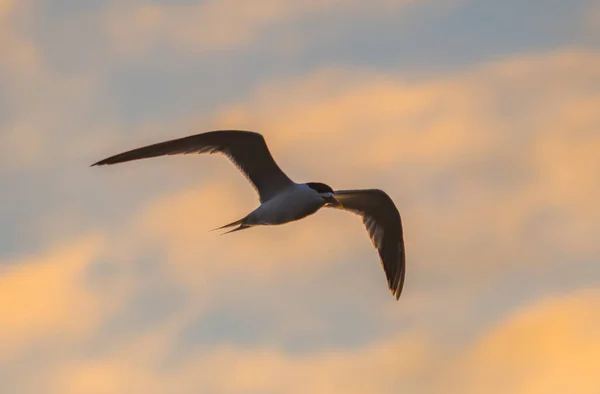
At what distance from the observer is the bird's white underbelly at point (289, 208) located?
16.5 meters

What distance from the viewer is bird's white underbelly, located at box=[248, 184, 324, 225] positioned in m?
16.5

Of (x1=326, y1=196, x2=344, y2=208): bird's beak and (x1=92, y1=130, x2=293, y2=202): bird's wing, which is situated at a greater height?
(x1=92, y1=130, x2=293, y2=202): bird's wing

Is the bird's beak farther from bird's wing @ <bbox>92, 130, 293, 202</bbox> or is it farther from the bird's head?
bird's wing @ <bbox>92, 130, 293, 202</bbox>

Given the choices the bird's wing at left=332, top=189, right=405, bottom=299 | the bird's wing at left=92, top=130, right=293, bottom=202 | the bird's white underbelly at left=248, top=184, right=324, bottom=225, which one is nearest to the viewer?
the bird's wing at left=92, top=130, right=293, bottom=202

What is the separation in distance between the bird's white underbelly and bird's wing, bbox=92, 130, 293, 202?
1.75ft

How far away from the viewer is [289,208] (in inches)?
653

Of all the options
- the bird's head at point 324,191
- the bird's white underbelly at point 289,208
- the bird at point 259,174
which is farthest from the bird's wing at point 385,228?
the bird's white underbelly at point 289,208

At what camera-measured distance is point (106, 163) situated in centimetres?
1541

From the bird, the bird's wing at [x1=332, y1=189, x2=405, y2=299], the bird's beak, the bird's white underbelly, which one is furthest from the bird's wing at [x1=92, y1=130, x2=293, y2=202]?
the bird's wing at [x1=332, y1=189, x2=405, y2=299]

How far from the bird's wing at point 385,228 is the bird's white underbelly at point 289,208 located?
2.71m

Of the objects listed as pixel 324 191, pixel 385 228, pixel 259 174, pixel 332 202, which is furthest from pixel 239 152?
pixel 385 228

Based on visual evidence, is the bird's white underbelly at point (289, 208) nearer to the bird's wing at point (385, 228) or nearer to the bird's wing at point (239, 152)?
the bird's wing at point (239, 152)

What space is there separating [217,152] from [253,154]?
643mm

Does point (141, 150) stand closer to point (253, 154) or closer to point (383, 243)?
point (253, 154)
